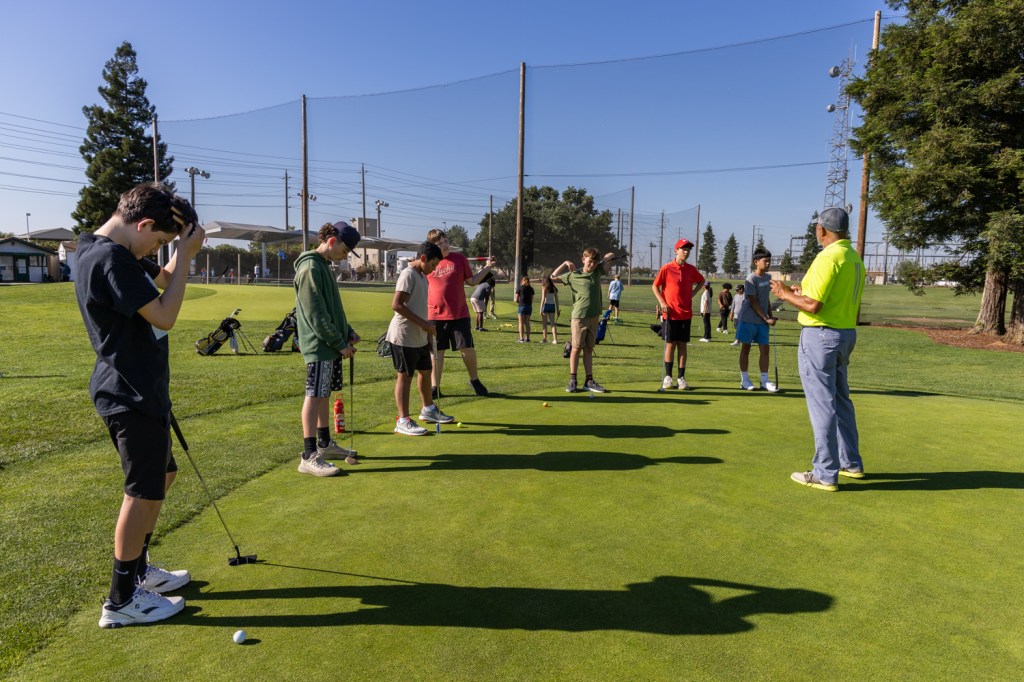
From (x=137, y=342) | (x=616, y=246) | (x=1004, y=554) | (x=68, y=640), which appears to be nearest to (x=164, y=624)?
(x=68, y=640)

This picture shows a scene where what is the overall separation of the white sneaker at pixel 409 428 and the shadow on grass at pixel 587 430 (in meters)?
0.31

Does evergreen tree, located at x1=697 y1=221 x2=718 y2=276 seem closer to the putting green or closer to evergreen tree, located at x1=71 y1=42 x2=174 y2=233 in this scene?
evergreen tree, located at x1=71 y1=42 x2=174 y2=233

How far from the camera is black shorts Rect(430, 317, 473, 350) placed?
8211 millimetres

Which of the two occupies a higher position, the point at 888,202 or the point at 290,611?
the point at 888,202

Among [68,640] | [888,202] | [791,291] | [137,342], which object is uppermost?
[888,202]

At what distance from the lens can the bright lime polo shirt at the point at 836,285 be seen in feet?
15.9

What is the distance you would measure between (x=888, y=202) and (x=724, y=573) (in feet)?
64.3

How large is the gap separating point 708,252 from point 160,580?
126766mm

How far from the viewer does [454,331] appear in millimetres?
8305

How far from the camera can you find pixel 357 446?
6.08 m

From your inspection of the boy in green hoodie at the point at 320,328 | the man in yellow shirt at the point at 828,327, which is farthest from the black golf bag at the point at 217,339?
the man in yellow shirt at the point at 828,327

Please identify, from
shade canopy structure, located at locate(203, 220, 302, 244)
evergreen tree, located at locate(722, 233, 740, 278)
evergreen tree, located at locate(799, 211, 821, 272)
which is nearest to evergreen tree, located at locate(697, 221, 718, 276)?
evergreen tree, located at locate(722, 233, 740, 278)

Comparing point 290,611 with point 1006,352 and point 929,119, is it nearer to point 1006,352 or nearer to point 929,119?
point 1006,352

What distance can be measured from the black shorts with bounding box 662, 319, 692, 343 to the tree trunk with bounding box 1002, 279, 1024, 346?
1439 cm
